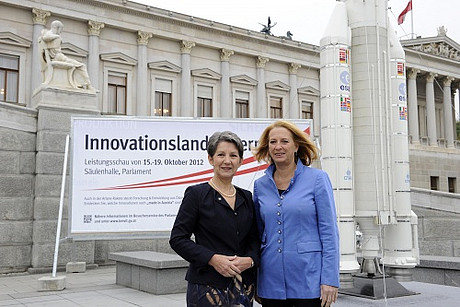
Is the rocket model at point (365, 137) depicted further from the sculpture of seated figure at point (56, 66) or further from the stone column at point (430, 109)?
the stone column at point (430, 109)

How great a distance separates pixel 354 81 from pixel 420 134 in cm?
4653

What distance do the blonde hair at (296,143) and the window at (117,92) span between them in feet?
107

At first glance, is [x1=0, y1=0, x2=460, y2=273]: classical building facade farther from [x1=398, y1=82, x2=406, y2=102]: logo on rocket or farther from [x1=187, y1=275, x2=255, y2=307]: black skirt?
[x1=187, y1=275, x2=255, y2=307]: black skirt

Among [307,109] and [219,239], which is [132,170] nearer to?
[219,239]

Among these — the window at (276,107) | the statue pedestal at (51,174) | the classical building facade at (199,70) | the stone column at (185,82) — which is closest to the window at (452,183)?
the classical building facade at (199,70)

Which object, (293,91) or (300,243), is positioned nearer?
(300,243)

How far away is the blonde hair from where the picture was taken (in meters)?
3.99

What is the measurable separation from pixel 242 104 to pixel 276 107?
11.5ft

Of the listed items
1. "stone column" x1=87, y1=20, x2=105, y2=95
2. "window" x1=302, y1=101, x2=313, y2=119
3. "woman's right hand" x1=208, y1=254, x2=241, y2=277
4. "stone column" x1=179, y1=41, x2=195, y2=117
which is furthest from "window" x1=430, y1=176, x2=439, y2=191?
"woman's right hand" x1=208, y1=254, x2=241, y2=277

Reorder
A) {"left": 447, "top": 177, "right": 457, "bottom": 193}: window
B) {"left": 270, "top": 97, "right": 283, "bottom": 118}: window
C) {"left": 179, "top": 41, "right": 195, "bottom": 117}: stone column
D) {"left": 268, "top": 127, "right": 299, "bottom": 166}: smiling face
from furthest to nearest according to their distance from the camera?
1. {"left": 447, "top": 177, "right": 457, "bottom": 193}: window
2. {"left": 270, "top": 97, "right": 283, "bottom": 118}: window
3. {"left": 179, "top": 41, "right": 195, "bottom": 117}: stone column
4. {"left": 268, "top": 127, "right": 299, "bottom": 166}: smiling face

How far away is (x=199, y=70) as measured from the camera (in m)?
39.4

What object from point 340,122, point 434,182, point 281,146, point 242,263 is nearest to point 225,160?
point 281,146

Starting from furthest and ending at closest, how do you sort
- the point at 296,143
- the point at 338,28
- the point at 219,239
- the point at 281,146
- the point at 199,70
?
the point at 199,70, the point at 338,28, the point at 296,143, the point at 281,146, the point at 219,239

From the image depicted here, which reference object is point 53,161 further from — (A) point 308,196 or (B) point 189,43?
(B) point 189,43
